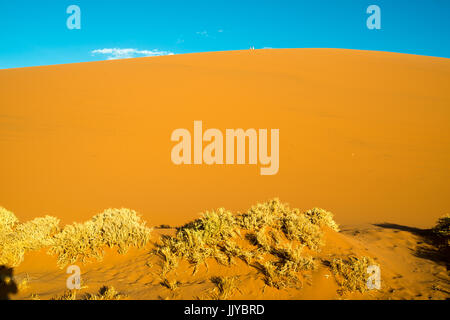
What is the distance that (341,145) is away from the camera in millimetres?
12625

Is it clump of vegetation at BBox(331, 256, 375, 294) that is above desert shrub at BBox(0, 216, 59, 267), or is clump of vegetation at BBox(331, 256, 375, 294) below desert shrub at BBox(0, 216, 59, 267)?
below

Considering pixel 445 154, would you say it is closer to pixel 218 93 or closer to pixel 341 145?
pixel 341 145

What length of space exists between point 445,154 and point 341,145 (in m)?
4.29

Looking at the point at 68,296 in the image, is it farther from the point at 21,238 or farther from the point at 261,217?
the point at 261,217

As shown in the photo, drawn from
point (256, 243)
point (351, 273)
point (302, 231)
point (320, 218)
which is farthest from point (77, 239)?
point (320, 218)

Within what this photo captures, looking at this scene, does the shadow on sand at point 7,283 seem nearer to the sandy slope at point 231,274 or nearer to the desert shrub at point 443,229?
the sandy slope at point 231,274

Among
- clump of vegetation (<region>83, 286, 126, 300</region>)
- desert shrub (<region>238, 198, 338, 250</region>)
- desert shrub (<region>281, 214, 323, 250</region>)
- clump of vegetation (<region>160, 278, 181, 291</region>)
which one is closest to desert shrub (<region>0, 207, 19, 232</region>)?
clump of vegetation (<region>83, 286, 126, 300</region>)

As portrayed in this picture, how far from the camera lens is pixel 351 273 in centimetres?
363

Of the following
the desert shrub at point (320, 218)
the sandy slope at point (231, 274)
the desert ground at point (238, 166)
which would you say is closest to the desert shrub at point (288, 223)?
the desert shrub at point (320, 218)

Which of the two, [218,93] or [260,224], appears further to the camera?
[218,93]

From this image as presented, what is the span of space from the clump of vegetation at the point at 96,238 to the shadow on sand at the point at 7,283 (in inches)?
24.3

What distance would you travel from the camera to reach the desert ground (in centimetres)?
393

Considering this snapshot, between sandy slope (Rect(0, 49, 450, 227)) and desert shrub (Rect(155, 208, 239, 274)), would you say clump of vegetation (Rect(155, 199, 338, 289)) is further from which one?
sandy slope (Rect(0, 49, 450, 227))

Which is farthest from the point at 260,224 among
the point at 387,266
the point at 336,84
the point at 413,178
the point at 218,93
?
the point at 336,84
